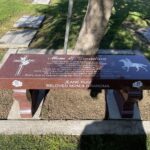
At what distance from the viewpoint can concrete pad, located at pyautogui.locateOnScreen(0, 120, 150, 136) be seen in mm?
4059

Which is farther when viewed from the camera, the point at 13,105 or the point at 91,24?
the point at 91,24

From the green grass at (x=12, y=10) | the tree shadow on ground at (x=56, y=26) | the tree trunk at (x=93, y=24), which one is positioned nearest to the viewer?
the tree trunk at (x=93, y=24)

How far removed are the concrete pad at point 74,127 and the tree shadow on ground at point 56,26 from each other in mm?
3104

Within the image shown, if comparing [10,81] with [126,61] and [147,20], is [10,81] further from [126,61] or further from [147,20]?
[147,20]

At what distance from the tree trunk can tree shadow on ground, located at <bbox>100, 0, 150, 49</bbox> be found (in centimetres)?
182

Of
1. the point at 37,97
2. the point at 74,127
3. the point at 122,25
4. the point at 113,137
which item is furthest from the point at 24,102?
the point at 122,25

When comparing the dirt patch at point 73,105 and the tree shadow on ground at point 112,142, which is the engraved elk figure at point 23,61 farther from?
the tree shadow on ground at point 112,142

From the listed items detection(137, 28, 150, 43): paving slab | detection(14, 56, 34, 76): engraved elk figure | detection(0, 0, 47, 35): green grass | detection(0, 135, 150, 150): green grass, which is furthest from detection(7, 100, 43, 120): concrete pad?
detection(137, 28, 150, 43): paving slab

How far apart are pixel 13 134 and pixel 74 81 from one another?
111 cm

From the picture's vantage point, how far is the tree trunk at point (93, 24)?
484 centimetres

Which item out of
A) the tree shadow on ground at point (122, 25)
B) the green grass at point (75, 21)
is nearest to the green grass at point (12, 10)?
the green grass at point (75, 21)

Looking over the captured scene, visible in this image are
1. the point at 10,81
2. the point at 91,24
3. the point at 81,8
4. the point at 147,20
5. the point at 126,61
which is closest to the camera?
the point at 10,81

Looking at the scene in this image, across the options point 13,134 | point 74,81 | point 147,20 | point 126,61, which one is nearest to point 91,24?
point 126,61

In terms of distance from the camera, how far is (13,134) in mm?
3992
